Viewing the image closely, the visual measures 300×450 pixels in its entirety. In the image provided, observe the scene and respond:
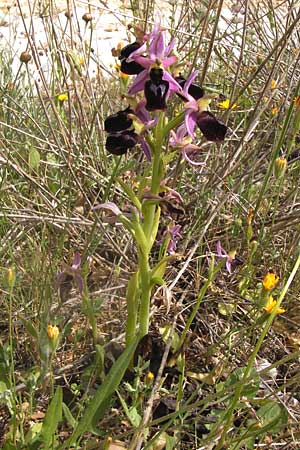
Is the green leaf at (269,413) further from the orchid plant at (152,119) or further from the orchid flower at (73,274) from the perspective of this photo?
the orchid flower at (73,274)

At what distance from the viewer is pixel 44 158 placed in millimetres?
2217

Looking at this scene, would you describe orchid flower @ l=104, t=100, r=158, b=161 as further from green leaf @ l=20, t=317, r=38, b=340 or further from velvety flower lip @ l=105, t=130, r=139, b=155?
green leaf @ l=20, t=317, r=38, b=340

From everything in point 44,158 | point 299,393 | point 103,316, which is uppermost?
point 44,158

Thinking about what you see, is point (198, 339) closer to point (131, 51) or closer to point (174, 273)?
point (174, 273)

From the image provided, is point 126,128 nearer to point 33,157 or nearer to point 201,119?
point 201,119

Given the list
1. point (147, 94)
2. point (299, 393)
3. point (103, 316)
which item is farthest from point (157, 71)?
point (299, 393)

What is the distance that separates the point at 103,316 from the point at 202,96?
2.20 ft

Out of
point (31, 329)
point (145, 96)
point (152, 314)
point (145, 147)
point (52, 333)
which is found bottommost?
point (152, 314)

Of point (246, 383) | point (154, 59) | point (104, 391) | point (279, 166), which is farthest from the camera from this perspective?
point (279, 166)

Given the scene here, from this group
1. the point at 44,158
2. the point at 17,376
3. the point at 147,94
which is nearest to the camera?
the point at 147,94

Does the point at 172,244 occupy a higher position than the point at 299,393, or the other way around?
the point at 172,244

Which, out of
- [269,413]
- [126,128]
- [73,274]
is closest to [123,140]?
[126,128]

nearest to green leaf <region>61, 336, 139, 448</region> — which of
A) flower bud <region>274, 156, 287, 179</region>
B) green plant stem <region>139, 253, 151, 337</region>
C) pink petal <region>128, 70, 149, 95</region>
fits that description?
green plant stem <region>139, 253, 151, 337</region>

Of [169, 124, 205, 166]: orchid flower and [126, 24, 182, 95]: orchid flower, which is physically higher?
[126, 24, 182, 95]: orchid flower
